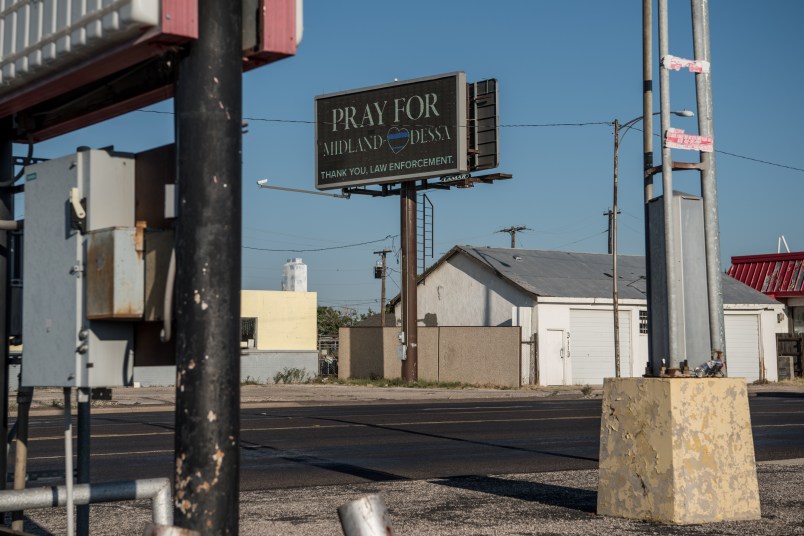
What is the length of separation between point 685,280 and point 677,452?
157cm

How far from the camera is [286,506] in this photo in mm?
9555

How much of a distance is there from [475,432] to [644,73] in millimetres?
10190

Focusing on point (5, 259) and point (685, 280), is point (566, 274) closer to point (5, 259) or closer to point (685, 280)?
point (685, 280)

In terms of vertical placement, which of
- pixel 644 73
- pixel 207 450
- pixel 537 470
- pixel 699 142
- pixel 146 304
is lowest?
pixel 537 470

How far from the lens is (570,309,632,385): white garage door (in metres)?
41.6

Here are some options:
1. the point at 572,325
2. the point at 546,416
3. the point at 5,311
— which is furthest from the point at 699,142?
the point at 572,325

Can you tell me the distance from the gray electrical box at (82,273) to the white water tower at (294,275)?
59643mm

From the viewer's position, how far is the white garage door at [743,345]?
4516 centimetres

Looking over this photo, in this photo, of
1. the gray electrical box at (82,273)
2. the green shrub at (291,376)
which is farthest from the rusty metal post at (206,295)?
the green shrub at (291,376)

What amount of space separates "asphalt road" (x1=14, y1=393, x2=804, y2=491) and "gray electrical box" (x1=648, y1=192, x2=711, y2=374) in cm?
405

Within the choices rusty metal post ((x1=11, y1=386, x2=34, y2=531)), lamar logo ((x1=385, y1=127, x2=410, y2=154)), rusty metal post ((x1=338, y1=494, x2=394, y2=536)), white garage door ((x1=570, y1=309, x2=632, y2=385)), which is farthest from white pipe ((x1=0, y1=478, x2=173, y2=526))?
lamar logo ((x1=385, y1=127, x2=410, y2=154))

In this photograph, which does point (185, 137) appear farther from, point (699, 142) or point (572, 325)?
point (572, 325)

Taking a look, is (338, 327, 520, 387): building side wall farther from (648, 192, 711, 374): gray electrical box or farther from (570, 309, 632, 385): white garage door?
(648, 192, 711, 374): gray electrical box

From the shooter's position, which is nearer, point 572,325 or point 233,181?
point 233,181
